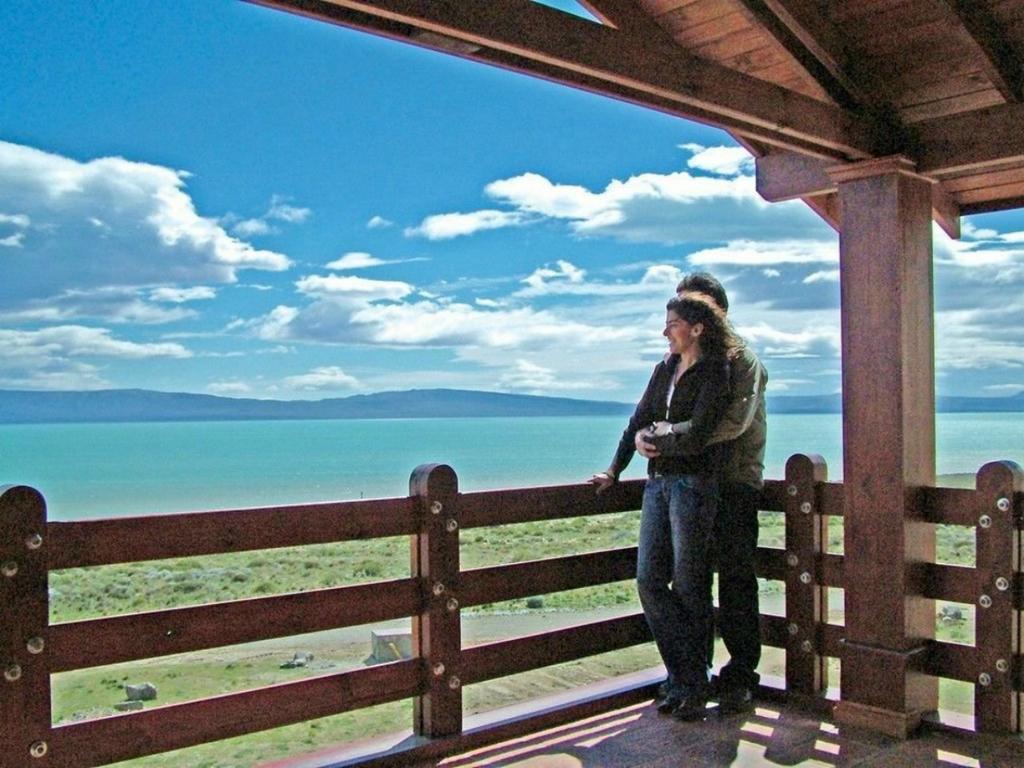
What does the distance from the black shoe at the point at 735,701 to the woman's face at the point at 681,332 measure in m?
1.36

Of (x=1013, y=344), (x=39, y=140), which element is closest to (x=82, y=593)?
(x=1013, y=344)

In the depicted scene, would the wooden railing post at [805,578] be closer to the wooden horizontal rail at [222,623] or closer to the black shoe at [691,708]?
the black shoe at [691,708]

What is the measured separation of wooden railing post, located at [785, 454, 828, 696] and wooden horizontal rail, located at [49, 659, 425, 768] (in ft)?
5.15

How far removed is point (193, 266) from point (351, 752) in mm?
71148

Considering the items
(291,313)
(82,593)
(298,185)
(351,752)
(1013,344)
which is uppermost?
(298,185)

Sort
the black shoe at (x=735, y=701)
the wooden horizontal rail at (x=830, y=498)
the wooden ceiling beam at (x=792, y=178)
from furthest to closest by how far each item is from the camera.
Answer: the wooden ceiling beam at (x=792, y=178) < the wooden horizontal rail at (x=830, y=498) < the black shoe at (x=735, y=701)

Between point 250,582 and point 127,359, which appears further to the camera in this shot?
point 127,359

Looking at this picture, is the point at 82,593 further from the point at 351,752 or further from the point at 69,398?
the point at 69,398

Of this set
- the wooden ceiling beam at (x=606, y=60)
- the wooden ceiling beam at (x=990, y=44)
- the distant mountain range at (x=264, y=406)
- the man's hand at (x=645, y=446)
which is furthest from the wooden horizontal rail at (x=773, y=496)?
the distant mountain range at (x=264, y=406)

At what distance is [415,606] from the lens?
329 cm

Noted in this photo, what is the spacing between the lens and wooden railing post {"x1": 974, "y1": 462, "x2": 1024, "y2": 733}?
132 inches

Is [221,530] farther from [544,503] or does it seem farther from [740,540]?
[740,540]

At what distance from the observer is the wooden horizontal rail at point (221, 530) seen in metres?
2.64

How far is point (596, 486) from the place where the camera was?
3.83 m
